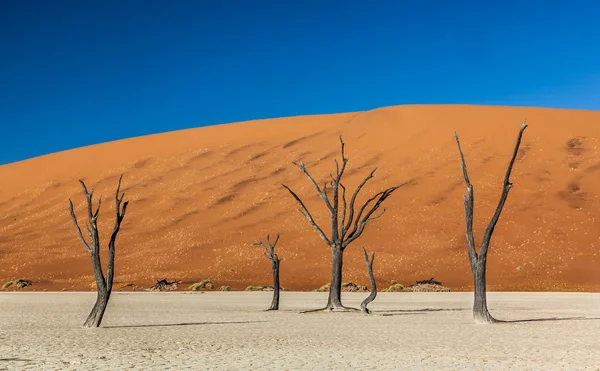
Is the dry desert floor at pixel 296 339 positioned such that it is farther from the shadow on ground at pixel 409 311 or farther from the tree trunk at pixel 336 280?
the tree trunk at pixel 336 280

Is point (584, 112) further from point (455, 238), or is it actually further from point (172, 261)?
point (172, 261)

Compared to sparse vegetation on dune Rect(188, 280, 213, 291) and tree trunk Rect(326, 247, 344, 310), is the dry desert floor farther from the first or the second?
sparse vegetation on dune Rect(188, 280, 213, 291)

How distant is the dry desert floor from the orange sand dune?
1930 centimetres

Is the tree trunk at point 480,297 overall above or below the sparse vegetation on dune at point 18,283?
below

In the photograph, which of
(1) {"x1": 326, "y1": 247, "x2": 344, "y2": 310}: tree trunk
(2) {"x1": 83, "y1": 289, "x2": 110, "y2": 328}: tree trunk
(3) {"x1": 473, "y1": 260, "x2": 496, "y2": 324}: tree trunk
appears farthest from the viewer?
(1) {"x1": 326, "y1": 247, "x2": 344, "y2": 310}: tree trunk

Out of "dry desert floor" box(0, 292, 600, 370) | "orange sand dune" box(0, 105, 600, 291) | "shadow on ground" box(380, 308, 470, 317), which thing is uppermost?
"orange sand dune" box(0, 105, 600, 291)

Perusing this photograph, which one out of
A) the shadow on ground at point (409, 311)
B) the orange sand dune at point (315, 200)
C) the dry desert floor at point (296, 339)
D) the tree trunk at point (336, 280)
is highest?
the orange sand dune at point (315, 200)

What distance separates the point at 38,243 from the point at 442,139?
37.6 meters

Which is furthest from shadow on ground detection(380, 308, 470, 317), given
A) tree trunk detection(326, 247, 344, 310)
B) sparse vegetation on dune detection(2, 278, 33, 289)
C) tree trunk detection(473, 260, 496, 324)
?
sparse vegetation on dune detection(2, 278, 33, 289)

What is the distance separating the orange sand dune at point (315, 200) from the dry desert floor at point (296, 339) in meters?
19.3

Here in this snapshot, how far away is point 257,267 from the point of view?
4675 centimetres

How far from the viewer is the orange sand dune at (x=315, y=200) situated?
4588cm

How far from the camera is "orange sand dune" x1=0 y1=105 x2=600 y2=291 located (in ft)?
151

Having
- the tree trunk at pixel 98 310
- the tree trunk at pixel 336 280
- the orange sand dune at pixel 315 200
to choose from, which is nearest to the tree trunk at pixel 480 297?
the tree trunk at pixel 336 280
